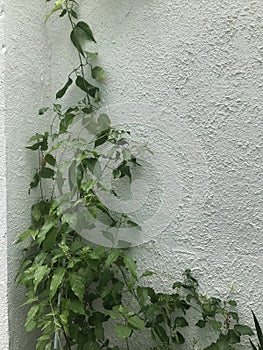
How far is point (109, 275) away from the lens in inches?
51.7

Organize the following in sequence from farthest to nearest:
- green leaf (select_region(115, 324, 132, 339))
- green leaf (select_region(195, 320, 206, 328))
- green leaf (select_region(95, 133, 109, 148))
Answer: green leaf (select_region(95, 133, 109, 148)), green leaf (select_region(195, 320, 206, 328)), green leaf (select_region(115, 324, 132, 339))

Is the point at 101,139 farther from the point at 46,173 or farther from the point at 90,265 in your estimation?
the point at 90,265

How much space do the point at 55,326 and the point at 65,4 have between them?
1.01 metres

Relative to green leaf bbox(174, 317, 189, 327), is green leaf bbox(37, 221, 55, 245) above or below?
above

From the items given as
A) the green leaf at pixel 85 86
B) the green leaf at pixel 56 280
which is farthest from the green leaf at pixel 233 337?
the green leaf at pixel 85 86

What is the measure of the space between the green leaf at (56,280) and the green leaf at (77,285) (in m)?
0.03

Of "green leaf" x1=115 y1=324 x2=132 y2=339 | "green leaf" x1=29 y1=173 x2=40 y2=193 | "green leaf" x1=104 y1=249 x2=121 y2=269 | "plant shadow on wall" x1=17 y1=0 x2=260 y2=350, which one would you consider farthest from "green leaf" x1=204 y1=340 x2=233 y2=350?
"green leaf" x1=29 y1=173 x2=40 y2=193

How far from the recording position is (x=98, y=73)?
1.41 metres

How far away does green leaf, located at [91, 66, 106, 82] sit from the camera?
1408mm

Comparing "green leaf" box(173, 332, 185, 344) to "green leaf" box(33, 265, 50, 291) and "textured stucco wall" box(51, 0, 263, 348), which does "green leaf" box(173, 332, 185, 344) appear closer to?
"textured stucco wall" box(51, 0, 263, 348)

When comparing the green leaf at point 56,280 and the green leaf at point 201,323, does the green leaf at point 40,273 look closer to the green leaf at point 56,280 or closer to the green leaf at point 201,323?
the green leaf at point 56,280

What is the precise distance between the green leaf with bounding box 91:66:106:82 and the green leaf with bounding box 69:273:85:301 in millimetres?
622

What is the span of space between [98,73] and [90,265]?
609mm

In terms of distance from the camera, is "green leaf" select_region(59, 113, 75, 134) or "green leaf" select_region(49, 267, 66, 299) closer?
"green leaf" select_region(49, 267, 66, 299)
